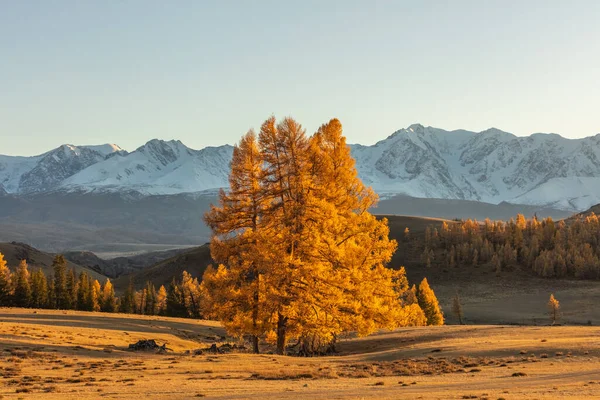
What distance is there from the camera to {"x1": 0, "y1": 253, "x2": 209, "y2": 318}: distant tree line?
322ft

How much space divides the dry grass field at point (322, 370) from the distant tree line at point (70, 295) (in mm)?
62183

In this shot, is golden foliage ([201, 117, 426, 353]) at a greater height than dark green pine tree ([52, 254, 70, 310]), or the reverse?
golden foliage ([201, 117, 426, 353])

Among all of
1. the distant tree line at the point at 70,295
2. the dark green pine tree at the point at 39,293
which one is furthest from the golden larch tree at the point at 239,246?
the dark green pine tree at the point at 39,293

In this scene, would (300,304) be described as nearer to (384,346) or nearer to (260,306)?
(260,306)

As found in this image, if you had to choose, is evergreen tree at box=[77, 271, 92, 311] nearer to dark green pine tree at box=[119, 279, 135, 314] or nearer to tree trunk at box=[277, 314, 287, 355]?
dark green pine tree at box=[119, 279, 135, 314]

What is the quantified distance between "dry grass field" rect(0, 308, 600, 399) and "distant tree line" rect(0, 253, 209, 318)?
62183 millimetres

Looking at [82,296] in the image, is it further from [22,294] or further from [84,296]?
[22,294]

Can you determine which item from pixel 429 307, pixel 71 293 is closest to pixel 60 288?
pixel 71 293

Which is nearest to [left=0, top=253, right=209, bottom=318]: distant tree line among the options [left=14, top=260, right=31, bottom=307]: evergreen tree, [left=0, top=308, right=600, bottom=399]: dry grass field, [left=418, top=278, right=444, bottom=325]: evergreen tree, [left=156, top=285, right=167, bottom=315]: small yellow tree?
[left=14, top=260, right=31, bottom=307]: evergreen tree

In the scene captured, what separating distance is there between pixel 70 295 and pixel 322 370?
91198mm

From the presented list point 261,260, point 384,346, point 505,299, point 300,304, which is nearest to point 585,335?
point 384,346

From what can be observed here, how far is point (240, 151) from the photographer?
1405 inches

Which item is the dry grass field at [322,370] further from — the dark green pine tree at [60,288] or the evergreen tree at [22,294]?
the dark green pine tree at [60,288]

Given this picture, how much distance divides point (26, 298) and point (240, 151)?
77587 millimetres
